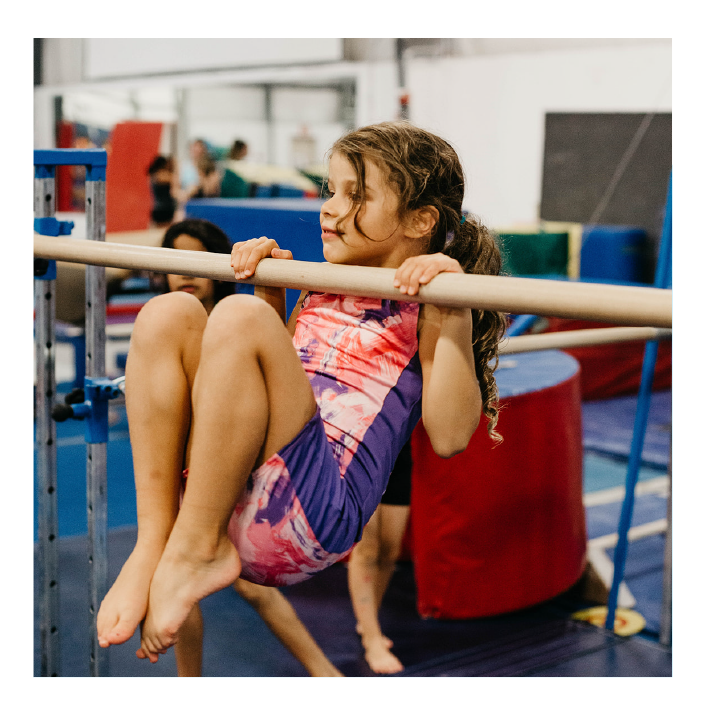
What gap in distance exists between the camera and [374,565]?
6.83ft

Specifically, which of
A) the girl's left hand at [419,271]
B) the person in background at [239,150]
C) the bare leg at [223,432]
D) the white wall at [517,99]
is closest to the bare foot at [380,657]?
the bare leg at [223,432]

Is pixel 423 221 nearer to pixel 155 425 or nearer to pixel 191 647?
pixel 155 425

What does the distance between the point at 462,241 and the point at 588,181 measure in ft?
14.1

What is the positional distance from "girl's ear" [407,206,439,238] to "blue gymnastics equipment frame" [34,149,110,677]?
24.2 inches

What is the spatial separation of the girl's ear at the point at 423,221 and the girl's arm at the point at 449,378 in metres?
0.13

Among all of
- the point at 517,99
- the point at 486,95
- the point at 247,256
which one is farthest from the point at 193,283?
the point at 486,95

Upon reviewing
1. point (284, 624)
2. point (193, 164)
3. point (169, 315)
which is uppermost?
point (193, 164)

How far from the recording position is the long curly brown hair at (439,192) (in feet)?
3.60

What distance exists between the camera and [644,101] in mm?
4711

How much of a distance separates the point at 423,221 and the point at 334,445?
0.32 meters

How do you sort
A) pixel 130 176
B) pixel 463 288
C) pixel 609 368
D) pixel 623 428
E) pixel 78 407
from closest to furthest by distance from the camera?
pixel 463 288
pixel 78 407
pixel 623 428
pixel 609 368
pixel 130 176

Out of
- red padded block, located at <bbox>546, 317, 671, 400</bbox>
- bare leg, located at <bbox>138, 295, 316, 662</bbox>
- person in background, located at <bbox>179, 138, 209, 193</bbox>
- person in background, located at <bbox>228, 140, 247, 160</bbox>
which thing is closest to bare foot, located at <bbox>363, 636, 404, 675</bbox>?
bare leg, located at <bbox>138, 295, 316, 662</bbox>

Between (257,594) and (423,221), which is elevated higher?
(423,221)
